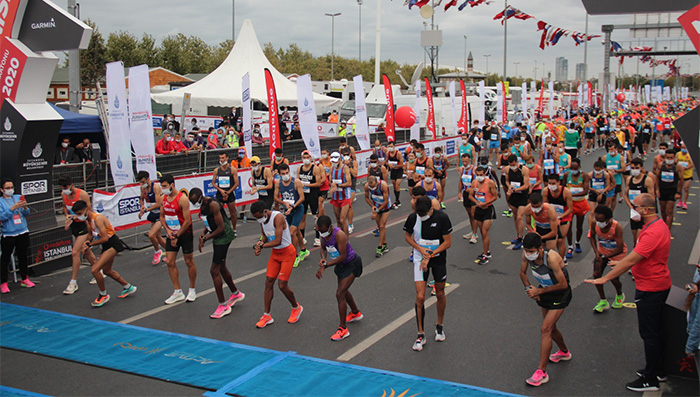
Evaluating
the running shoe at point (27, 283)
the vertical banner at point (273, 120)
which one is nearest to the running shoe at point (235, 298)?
the running shoe at point (27, 283)

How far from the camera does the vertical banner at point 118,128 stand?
13.5 meters

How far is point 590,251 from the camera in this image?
12.0m

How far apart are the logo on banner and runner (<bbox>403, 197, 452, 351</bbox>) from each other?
8.40 meters

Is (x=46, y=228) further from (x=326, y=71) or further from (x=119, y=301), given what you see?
(x=326, y=71)

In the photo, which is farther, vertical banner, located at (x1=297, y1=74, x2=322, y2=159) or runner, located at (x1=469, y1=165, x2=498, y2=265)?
vertical banner, located at (x1=297, y1=74, x2=322, y2=159)

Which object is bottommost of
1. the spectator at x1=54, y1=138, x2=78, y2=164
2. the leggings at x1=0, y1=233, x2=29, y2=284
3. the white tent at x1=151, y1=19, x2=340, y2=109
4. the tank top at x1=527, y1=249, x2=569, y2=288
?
the leggings at x1=0, y1=233, x2=29, y2=284

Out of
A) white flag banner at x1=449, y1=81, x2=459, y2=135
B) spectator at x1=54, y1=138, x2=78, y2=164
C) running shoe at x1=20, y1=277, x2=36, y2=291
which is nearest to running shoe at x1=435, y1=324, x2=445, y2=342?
running shoe at x1=20, y1=277, x2=36, y2=291

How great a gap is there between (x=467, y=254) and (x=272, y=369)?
6.17 meters

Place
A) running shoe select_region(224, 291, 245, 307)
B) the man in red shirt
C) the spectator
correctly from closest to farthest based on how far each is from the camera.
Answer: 1. the man in red shirt
2. running shoe select_region(224, 291, 245, 307)
3. the spectator

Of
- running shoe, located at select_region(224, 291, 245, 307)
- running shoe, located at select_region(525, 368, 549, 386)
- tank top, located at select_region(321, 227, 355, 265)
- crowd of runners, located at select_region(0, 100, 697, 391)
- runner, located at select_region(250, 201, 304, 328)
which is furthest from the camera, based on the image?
running shoe, located at select_region(224, 291, 245, 307)

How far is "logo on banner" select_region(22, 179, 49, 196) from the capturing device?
38.3 feet

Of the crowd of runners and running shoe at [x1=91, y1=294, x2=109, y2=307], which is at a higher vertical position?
the crowd of runners

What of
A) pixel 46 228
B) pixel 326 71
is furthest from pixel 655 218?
pixel 326 71

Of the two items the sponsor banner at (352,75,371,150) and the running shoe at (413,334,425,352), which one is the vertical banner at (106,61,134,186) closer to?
the sponsor banner at (352,75,371,150)
